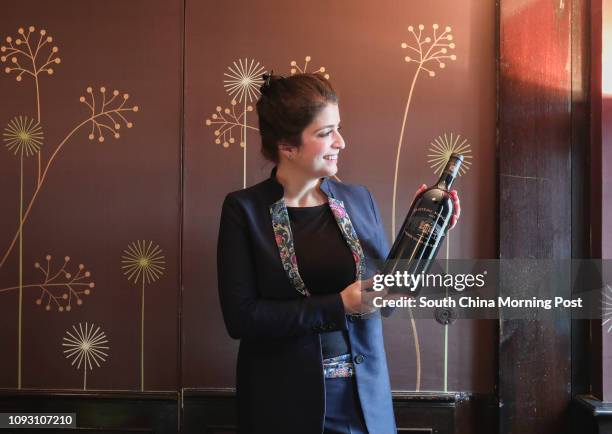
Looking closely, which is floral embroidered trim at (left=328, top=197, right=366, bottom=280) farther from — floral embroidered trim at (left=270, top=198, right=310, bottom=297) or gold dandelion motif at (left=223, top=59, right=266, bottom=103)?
gold dandelion motif at (left=223, top=59, right=266, bottom=103)

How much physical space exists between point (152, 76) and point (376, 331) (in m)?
1.13

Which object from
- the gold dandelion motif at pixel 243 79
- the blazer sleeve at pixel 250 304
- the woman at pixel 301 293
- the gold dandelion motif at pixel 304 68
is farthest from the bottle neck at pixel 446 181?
the gold dandelion motif at pixel 243 79

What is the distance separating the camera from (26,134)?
1925mm

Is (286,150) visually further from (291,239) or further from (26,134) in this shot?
(26,134)

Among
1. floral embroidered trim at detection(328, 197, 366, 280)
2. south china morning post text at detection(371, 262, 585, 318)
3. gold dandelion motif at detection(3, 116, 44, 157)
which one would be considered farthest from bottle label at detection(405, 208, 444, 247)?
gold dandelion motif at detection(3, 116, 44, 157)

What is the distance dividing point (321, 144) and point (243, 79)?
67cm

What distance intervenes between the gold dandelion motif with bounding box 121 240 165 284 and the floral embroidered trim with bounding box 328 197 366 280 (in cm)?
76

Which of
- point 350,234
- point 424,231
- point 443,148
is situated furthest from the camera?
point 443,148

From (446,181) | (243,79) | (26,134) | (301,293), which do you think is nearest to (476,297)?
(446,181)

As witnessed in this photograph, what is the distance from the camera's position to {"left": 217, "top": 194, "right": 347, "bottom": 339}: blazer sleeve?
1271 mm

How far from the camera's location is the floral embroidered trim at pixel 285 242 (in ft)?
4.33

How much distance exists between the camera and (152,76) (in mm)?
1896

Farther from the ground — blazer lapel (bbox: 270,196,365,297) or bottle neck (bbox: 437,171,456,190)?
bottle neck (bbox: 437,171,456,190)

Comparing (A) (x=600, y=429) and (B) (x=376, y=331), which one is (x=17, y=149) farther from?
(A) (x=600, y=429)
